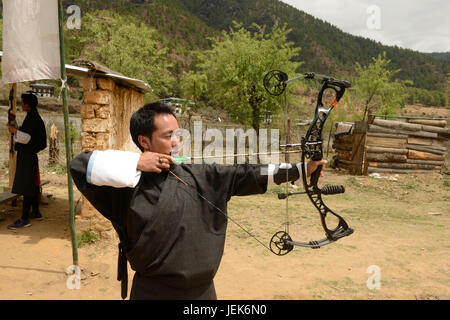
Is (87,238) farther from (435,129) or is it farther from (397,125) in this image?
(435,129)

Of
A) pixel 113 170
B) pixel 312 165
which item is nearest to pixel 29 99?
pixel 113 170

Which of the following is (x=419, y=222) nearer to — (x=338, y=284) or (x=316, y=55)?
(x=338, y=284)

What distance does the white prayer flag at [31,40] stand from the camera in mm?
→ 3518

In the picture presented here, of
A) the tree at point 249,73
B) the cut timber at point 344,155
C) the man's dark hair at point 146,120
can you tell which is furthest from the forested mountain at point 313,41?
the man's dark hair at point 146,120

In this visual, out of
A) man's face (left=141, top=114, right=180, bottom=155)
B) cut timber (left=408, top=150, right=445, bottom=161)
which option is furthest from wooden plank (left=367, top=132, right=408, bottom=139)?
man's face (left=141, top=114, right=180, bottom=155)

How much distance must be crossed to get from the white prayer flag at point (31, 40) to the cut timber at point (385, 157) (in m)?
11.8

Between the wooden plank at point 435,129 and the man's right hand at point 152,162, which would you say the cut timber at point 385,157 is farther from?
the man's right hand at point 152,162

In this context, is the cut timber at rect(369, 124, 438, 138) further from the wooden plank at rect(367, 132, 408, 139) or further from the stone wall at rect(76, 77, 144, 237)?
the stone wall at rect(76, 77, 144, 237)

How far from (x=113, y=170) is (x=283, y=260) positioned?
430 centimetres

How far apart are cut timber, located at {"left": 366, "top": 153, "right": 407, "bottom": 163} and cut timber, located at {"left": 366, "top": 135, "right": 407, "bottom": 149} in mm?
382

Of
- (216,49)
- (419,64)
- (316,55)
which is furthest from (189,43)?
(216,49)

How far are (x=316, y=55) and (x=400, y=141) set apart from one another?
9443 centimetres

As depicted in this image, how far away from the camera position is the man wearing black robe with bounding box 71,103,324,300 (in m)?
1.62

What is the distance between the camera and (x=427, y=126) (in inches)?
524
